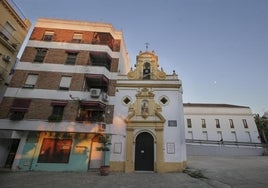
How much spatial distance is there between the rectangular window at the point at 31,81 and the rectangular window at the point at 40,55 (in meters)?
1.79

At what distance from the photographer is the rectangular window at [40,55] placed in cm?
1528

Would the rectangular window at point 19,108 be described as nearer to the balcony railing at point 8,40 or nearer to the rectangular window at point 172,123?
the balcony railing at point 8,40

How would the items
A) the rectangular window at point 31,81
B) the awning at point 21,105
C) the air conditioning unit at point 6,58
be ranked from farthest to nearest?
the air conditioning unit at point 6,58 → the rectangular window at point 31,81 → the awning at point 21,105

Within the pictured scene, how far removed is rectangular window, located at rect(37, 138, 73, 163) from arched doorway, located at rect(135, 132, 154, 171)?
19.8 feet

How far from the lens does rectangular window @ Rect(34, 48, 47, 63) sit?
15279mm

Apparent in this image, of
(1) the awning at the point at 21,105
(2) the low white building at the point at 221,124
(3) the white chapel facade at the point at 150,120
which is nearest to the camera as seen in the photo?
(3) the white chapel facade at the point at 150,120

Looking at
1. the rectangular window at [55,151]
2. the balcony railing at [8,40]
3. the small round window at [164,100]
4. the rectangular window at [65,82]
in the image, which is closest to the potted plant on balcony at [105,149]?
the rectangular window at [55,151]

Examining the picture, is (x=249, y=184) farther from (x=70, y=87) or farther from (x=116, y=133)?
(x=70, y=87)

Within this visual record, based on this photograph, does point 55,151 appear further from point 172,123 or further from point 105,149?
point 172,123

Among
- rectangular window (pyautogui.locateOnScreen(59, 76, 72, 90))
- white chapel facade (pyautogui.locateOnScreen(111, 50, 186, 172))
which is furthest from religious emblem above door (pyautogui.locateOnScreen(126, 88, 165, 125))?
rectangular window (pyautogui.locateOnScreen(59, 76, 72, 90))

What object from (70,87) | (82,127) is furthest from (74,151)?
(70,87)

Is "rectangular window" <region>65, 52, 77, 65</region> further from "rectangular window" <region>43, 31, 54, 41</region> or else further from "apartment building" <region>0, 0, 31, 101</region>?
"apartment building" <region>0, 0, 31, 101</region>

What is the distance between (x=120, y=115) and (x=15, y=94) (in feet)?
32.6

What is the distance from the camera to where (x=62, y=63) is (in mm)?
15141
